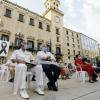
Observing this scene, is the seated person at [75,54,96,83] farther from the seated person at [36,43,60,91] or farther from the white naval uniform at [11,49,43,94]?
the white naval uniform at [11,49,43,94]

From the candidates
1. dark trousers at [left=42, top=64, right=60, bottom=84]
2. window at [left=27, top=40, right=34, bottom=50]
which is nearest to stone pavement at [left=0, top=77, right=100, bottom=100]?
dark trousers at [left=42, top=64, right=60, bottom=84]

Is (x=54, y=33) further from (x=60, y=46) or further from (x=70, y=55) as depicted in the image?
(x=70, y=55)

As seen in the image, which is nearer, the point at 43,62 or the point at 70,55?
the point at 43,62

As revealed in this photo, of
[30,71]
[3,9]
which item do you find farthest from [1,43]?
[3,9]

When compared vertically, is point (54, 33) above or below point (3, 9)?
below

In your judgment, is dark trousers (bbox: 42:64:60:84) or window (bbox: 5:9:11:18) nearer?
dark trousers (bbox: 42:64:60:84)

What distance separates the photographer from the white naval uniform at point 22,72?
302 cm

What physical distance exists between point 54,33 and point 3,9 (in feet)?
32.5

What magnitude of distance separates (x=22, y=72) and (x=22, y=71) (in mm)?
20

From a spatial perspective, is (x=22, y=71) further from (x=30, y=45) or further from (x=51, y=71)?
(x=30, y=45)

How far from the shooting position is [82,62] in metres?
6.29

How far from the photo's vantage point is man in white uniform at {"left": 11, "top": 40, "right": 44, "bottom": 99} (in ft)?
9.80

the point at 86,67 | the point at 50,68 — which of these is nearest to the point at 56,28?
the point at 86,67

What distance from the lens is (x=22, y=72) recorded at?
3059 mm
